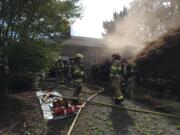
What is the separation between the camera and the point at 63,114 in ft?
35.3

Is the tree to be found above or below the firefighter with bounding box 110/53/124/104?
above

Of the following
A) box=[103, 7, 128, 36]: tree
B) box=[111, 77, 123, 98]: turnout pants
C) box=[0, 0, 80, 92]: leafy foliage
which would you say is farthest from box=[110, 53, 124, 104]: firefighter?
box=[103, 7, 128, 36]: tree

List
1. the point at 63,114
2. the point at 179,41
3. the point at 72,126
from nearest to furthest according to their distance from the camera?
1. the point at 72,126
2. the point at 63,114
3. the point at 179,41

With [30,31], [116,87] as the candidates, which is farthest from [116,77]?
[30,31]

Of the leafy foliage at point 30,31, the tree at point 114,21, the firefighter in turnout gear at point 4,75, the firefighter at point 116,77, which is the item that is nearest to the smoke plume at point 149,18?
the tree at point 114,21

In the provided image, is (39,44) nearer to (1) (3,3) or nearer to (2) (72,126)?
(1) (3,3)

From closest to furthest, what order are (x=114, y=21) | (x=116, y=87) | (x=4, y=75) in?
(x=116, y=87) → (x=4, y=75) → (x=114, y=21)

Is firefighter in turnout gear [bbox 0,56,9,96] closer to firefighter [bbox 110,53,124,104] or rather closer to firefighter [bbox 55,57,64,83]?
firefighter [bbox 110,53,124,104]

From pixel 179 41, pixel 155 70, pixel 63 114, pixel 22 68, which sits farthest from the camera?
pixel 155 70

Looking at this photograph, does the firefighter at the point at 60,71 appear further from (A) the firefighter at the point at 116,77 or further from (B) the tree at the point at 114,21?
(B) the tree at the point at 114,21

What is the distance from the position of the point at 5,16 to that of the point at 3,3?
54cm

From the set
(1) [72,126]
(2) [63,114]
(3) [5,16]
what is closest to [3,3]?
(3) [5,16]

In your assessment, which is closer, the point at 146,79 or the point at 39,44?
the point at 39,44

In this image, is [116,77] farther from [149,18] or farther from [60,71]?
[149,18]
